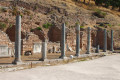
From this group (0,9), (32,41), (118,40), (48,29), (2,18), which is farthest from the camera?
(118,40)

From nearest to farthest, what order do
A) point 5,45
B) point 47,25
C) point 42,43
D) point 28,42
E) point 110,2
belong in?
1. point 42,43
2. point 5,45
3. point 28,42
4. point 47,25
5. point 110,2

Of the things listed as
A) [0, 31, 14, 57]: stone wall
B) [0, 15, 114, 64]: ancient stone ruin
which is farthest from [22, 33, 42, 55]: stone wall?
[0, 31, 14, 57]: stone wall

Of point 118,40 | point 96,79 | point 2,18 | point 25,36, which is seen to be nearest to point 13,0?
point 2,18

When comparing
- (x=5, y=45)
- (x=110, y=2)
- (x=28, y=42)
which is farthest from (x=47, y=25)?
(x=110, y=2)

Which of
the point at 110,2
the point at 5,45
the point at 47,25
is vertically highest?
the point at 110,2

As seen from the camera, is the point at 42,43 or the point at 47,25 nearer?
the point at 42,43

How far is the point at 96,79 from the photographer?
33.1ft

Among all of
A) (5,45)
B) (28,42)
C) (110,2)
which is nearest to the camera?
(5,45)

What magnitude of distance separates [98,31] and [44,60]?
80.7 ft

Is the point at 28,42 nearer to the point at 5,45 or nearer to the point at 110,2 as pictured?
the point at 5,45

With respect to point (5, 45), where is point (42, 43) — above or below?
above

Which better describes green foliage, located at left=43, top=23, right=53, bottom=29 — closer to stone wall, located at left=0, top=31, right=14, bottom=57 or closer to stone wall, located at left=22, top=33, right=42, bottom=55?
stone wall, located at left=22, top=33, right=42, bottom=55

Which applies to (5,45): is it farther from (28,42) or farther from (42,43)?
(42,43)

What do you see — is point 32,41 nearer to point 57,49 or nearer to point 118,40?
point 57,49
